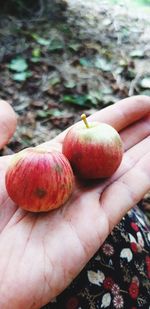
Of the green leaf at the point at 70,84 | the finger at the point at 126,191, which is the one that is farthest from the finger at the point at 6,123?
the green leaf at the point at 70,84

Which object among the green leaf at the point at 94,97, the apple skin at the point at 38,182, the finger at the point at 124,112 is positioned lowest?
the green leaf at the point at 94,97

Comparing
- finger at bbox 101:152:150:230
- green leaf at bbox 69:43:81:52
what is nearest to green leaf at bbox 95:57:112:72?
green leaf at bbox 69:43:81:52

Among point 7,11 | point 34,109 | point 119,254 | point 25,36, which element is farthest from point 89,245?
point 7,11

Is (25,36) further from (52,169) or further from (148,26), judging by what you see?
(52,169)

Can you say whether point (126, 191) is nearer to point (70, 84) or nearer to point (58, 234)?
point (58, 234)

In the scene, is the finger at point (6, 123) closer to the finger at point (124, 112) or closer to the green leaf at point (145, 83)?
the finger at point (124, 112)

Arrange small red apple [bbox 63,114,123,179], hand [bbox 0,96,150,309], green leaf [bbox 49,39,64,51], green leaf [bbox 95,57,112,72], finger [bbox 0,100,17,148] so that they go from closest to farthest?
hand [bbox 0,96,150,309], small red apple [bbox 63,114,123,179], finger [bbox 0,100,17,148], green leaf [bbox 95,57,112,72], green leaf [bbox 49,39,64,51]

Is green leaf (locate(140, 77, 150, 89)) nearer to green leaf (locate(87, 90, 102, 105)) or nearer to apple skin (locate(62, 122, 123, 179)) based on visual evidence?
green leaf (locate(87, 90, 102, 105))
